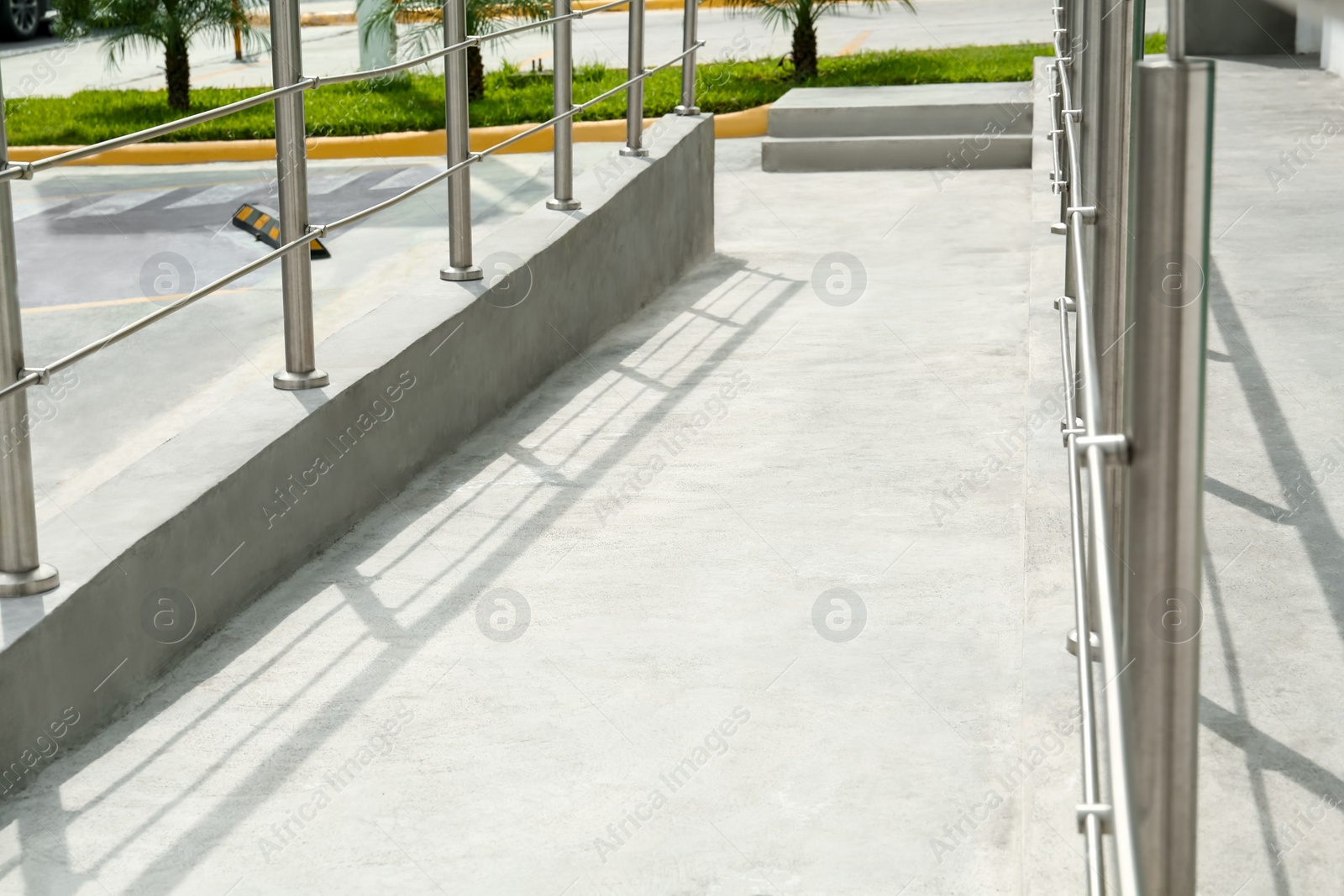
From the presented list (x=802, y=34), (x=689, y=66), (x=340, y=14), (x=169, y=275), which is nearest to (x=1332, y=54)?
(x=802, y=34)

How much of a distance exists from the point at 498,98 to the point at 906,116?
426 centimetres

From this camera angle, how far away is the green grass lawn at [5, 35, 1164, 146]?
11648 mm

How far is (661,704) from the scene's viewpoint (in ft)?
9.28

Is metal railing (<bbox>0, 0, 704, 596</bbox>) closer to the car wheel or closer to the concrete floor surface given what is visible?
the concrete floor surface

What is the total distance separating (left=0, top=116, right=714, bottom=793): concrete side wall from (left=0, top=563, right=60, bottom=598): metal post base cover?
3 centimetres

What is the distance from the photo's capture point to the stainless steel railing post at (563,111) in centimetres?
511

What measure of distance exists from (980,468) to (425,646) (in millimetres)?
1579

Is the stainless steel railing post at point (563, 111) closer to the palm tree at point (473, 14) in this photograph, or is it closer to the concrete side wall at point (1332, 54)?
the concrete side wall at point (1332, 54)

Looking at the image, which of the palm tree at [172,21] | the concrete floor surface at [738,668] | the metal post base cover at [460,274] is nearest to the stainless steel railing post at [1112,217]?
the concrete floor surface at [738,668]

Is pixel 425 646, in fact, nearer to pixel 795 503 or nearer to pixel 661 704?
pixel 661 704

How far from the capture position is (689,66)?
696cm

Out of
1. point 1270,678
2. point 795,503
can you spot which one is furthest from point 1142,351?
point 795,503

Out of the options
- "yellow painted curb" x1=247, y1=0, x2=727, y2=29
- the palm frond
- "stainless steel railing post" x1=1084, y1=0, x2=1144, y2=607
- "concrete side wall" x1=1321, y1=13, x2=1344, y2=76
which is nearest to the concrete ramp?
"concrete side wall" x1=1321, y1=13, x2=1344, y2=76

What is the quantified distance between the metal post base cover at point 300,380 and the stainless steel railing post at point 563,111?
1684 millimetres
